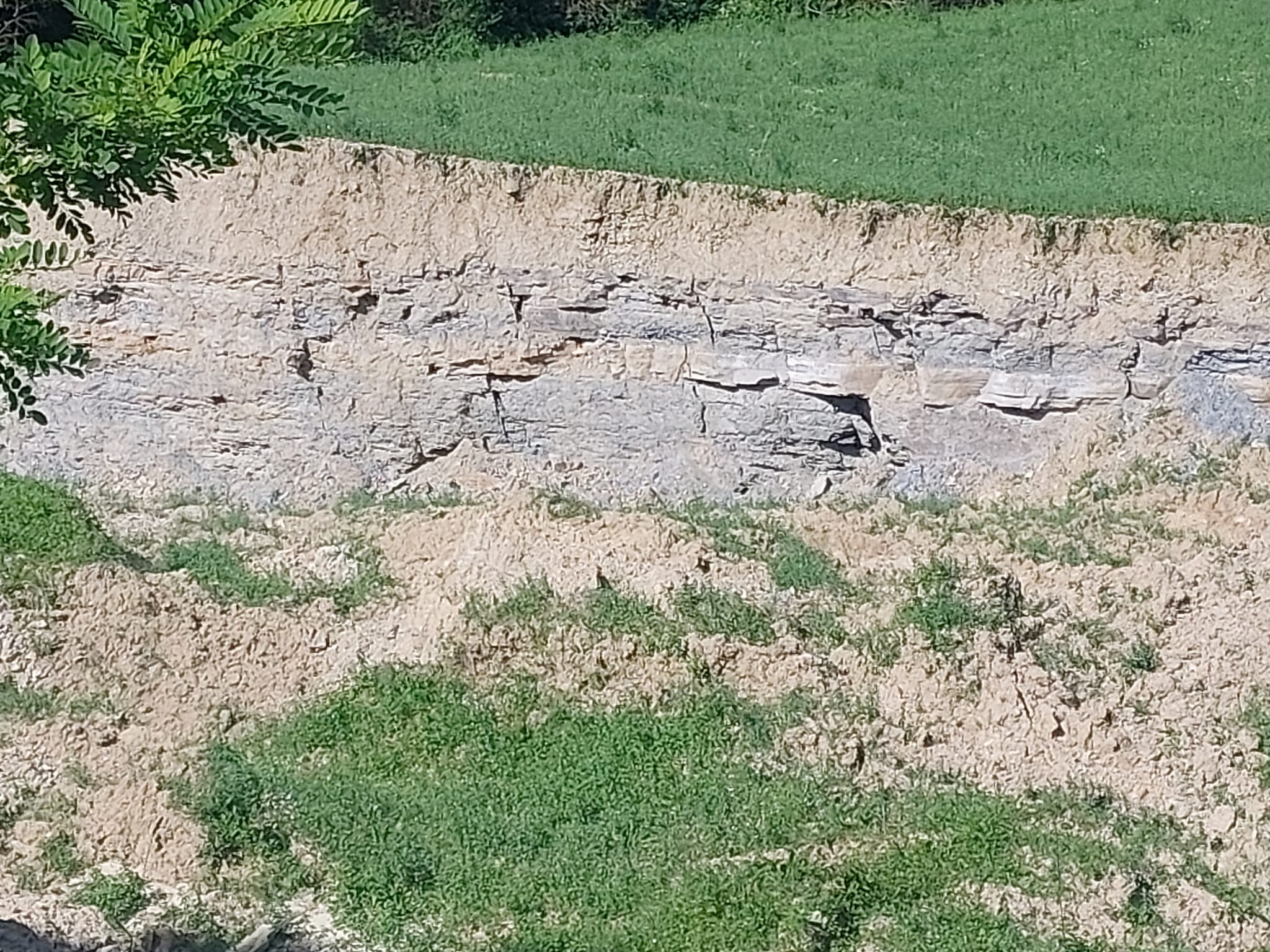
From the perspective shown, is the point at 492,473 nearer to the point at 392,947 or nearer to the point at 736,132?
the point at 736,132

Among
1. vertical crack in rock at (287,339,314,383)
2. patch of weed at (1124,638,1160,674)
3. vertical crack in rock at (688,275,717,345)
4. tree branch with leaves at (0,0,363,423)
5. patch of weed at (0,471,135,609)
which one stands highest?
tree branch with leaves at (0,0,363,423)

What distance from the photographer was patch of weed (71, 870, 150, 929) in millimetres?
8914

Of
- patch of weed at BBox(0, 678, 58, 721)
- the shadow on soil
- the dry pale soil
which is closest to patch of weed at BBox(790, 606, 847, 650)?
the dry pale soil

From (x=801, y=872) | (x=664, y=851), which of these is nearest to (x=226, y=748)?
(x=664, y=851)

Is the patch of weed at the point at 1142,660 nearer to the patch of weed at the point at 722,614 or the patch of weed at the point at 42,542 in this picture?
the patch of weed at the point at 722,614

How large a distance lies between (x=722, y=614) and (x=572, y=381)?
3.49 m

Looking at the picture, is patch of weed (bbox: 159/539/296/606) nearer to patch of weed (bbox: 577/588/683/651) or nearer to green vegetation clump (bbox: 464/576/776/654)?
green vegetation clump (bbox: 464/576/776/654)

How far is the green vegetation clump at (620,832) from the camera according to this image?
862 centimetres

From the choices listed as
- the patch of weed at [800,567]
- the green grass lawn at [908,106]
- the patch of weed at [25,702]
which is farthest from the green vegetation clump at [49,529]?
the patch of weed at [800,567]

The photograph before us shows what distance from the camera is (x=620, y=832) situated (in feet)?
30.4

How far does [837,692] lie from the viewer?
10.2m

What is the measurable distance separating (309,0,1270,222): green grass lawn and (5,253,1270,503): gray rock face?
1009mm

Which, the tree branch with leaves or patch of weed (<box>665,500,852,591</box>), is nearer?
the tree branch with leaves

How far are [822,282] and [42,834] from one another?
267 inches
